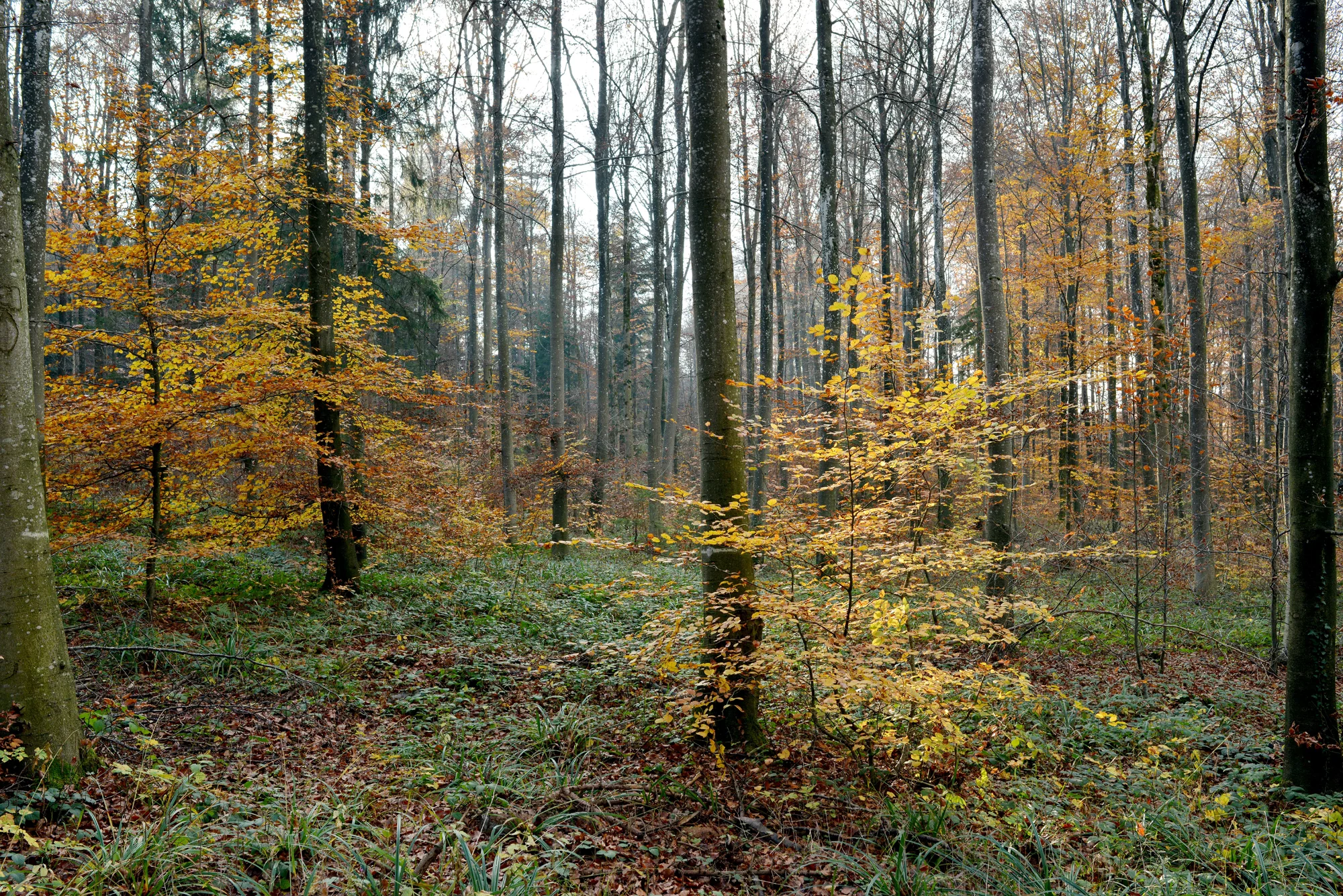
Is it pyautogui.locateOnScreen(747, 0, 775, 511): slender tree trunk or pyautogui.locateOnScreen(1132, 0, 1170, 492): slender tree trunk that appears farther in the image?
pyautogui.locateOnScreen(747, 0, 775, 511): slender tree trunk

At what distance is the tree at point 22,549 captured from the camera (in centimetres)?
330

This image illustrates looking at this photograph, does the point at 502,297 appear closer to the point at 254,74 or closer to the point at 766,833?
the point at 254,74

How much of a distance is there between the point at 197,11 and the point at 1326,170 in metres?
20.0

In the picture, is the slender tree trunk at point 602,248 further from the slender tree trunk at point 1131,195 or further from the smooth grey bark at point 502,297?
the slender tree trunk at point 1131,195

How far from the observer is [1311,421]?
12.8ft

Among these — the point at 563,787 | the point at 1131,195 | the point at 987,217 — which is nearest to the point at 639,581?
the point at 563,787

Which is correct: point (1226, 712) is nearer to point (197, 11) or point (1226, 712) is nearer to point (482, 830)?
point (482, 830)

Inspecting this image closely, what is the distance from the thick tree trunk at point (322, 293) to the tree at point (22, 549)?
174 inches

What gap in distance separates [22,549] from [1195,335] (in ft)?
44.8

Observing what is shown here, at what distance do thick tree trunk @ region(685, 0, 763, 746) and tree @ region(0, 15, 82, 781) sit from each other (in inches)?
142

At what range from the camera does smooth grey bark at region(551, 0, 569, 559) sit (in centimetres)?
1349

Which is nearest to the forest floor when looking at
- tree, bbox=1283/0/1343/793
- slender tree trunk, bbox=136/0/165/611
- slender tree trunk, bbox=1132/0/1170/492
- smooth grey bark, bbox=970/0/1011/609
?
tree, bbox=1283/0/1343/793

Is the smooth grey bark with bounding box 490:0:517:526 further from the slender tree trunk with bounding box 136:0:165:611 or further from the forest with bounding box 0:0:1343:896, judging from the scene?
the slender tree trunk with bounding box 136:0:165:611

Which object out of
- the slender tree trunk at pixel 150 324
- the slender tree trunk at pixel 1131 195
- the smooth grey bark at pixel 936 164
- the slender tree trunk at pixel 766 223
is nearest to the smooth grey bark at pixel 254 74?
the slender tree trunk at pixel 150 324
